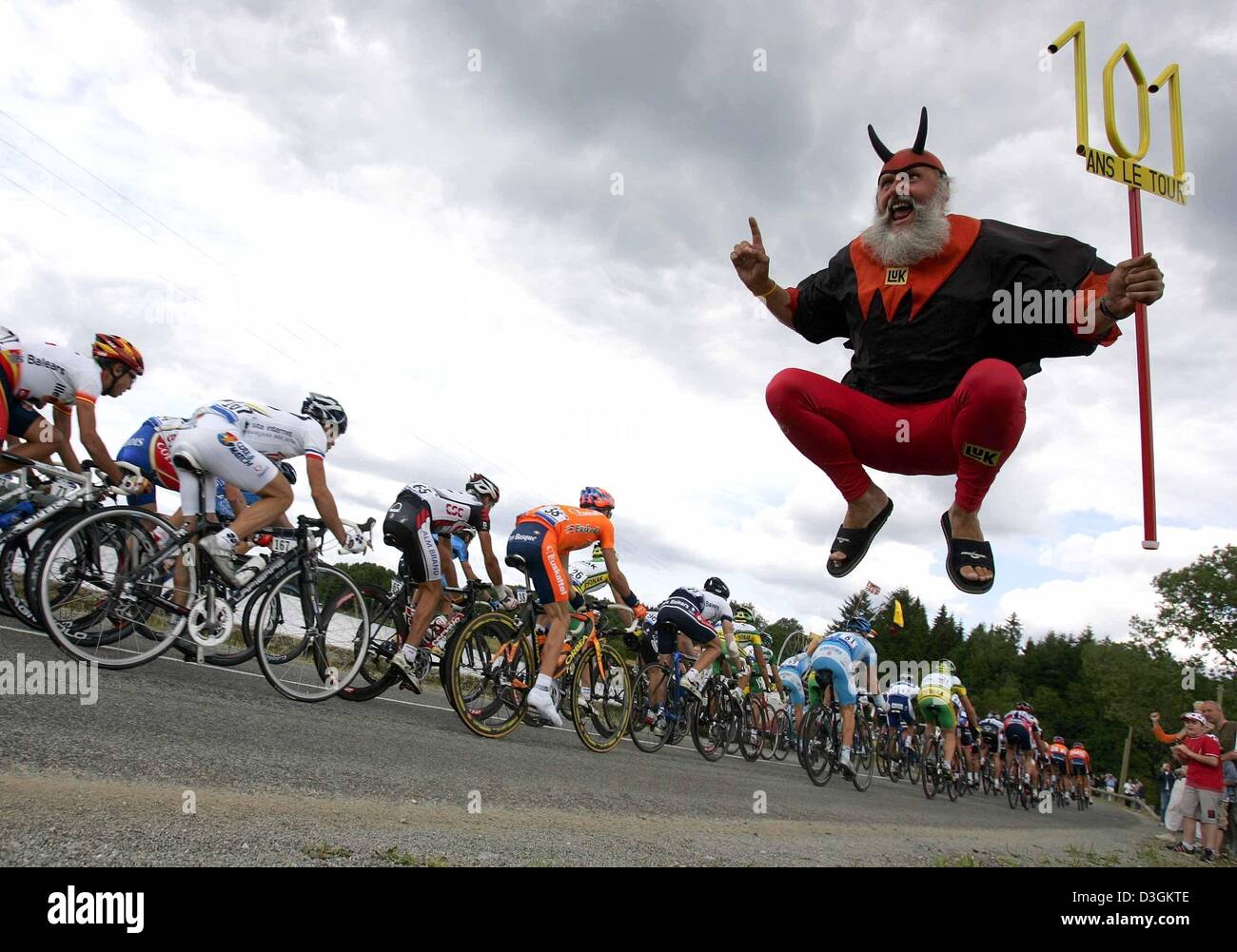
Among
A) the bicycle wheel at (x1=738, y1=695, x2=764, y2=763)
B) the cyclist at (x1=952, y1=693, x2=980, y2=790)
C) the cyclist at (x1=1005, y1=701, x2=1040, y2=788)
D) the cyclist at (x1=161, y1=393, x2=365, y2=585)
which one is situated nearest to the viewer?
the cyclist at (x1=161, y1=393, x2=365, y2=585)

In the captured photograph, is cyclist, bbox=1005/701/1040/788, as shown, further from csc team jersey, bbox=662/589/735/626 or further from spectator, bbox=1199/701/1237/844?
csc team jersey, bbox=662/589/735/626

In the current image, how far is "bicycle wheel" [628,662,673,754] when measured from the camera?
10062 millimetres

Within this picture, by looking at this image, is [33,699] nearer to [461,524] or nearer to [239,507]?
[239,507]

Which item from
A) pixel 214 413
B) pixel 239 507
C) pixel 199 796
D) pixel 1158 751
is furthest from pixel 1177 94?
pixel 1158 751

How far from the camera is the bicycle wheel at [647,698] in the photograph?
10062 mm

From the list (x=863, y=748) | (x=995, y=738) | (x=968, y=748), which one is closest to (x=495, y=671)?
(x=863, y=748)

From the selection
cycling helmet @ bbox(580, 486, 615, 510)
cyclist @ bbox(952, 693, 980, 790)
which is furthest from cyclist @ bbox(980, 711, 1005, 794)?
cycling helmet @ bbox(580, 486, 615, 510)

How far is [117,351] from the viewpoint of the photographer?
21.8ft

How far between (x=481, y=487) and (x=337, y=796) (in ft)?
15.6

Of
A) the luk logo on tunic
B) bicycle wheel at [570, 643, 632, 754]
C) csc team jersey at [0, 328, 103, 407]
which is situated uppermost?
csc team jersey at [0, 328, 103, 407]

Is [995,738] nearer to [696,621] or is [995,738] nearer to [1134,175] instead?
[696,621]

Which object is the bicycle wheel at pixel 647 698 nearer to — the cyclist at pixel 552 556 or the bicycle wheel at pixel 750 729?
the bicycle wheel at pixel 750 729

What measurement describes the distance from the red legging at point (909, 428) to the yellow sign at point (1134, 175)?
0.90 feet

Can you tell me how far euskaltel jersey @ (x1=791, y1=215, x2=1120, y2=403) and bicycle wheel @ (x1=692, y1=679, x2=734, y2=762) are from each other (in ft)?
33.8
